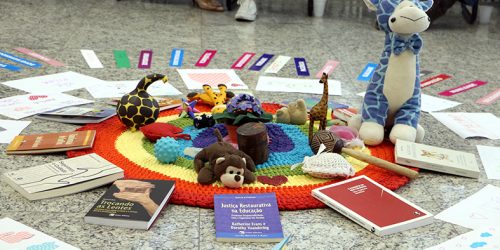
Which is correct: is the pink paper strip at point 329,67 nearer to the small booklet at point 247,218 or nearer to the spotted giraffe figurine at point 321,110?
the spotted giraffe figurine at point 321,110

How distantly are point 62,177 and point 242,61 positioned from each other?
122 cm

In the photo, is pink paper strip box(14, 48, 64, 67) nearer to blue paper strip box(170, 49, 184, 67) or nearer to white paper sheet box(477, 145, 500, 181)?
blue paper strip box(170, 49, 184, 67)

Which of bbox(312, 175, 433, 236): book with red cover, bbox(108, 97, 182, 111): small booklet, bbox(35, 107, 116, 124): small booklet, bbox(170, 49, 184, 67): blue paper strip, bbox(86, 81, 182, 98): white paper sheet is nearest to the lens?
bbox(312, 175, 433, 236): book with red cover

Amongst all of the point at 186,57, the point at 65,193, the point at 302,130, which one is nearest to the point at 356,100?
the point at 302,130

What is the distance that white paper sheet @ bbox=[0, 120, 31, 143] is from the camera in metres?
1.52

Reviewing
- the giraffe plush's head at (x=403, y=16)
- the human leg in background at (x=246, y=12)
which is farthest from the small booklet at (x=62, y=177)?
the human leg in background at (x=246, y=12)

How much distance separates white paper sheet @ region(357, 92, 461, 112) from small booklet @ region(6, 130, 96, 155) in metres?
0.96

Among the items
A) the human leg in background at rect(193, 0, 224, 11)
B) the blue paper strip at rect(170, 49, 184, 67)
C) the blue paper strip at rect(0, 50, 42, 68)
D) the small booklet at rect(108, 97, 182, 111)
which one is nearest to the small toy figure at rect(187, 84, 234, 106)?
the small booklet at rect(108, 97, 182, 111)

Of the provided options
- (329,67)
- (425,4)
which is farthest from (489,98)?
(425,4)

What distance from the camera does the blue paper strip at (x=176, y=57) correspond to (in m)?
2.28

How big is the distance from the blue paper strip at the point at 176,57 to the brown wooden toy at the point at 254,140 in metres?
0.97

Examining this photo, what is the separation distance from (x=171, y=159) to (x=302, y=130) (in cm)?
40

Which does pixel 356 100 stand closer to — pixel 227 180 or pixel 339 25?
pixel 227 180

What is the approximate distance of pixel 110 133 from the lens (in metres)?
1.54
